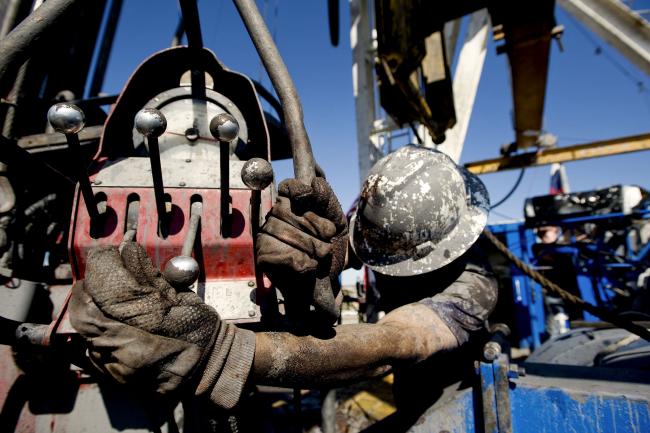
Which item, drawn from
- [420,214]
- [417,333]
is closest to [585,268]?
[420,214]

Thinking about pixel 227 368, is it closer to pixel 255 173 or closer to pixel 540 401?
pixel 255 173

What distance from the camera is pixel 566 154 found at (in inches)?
171

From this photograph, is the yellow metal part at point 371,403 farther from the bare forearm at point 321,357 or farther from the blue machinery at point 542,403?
the bare forearm at point 321,357

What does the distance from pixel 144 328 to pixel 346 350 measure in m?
0.57

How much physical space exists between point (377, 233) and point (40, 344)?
55.6 inches

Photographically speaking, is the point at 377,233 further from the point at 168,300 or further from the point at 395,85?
the point at 395,85

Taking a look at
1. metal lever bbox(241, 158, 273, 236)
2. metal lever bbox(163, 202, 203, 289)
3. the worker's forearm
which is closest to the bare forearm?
the worker's forearm

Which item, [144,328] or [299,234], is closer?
[144,328]

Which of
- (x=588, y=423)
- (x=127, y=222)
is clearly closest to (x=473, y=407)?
(x=588, y=423)

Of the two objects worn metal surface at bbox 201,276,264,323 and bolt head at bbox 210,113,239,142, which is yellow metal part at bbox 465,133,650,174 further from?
bolt head at bbox 210,113,239,142

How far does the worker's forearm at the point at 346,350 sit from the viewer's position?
88 centimetres

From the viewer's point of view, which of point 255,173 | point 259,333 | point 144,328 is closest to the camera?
point 144,328

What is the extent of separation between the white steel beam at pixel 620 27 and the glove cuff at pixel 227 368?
8.57 feet

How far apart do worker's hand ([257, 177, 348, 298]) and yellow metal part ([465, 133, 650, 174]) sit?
4548mm
